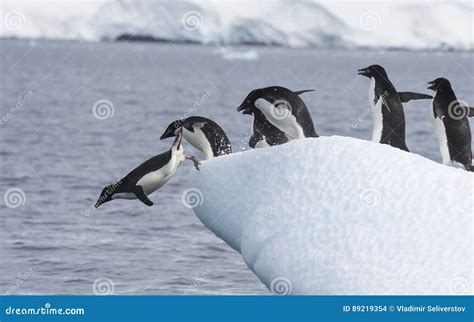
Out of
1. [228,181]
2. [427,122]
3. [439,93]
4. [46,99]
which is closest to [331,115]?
[427,122]

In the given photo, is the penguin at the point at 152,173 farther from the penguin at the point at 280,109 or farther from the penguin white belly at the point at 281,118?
the penguin white belly at the point at 281,118

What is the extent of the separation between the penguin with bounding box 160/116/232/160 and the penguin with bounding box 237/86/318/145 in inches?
15.1

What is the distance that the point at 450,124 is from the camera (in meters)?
12.3

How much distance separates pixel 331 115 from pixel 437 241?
4231 cm

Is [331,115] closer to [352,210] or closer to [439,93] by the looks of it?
[439,93]

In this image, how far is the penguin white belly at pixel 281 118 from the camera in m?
10.8

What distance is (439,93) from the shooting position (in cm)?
1236

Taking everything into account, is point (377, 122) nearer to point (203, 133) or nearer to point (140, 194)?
point (203, 133)

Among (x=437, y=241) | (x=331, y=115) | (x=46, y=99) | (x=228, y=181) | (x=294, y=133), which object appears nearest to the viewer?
(x=437, y=241)

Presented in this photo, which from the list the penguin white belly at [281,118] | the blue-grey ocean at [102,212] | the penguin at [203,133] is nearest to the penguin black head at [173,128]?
the penguin at [203,133]

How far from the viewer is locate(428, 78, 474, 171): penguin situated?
12109 mm

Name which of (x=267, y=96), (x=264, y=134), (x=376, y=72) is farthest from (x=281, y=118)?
(x=376, y=72)

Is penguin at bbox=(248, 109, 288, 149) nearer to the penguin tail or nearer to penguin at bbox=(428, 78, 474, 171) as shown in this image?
penguin at bbox=(428, 78, 474, 171)

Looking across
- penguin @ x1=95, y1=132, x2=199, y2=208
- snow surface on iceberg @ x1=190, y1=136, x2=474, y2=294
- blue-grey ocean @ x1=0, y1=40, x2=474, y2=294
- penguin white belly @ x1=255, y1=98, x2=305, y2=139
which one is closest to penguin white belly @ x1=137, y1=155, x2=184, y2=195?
penguin @ x1=95, y1=132, x2=199, y2=208
